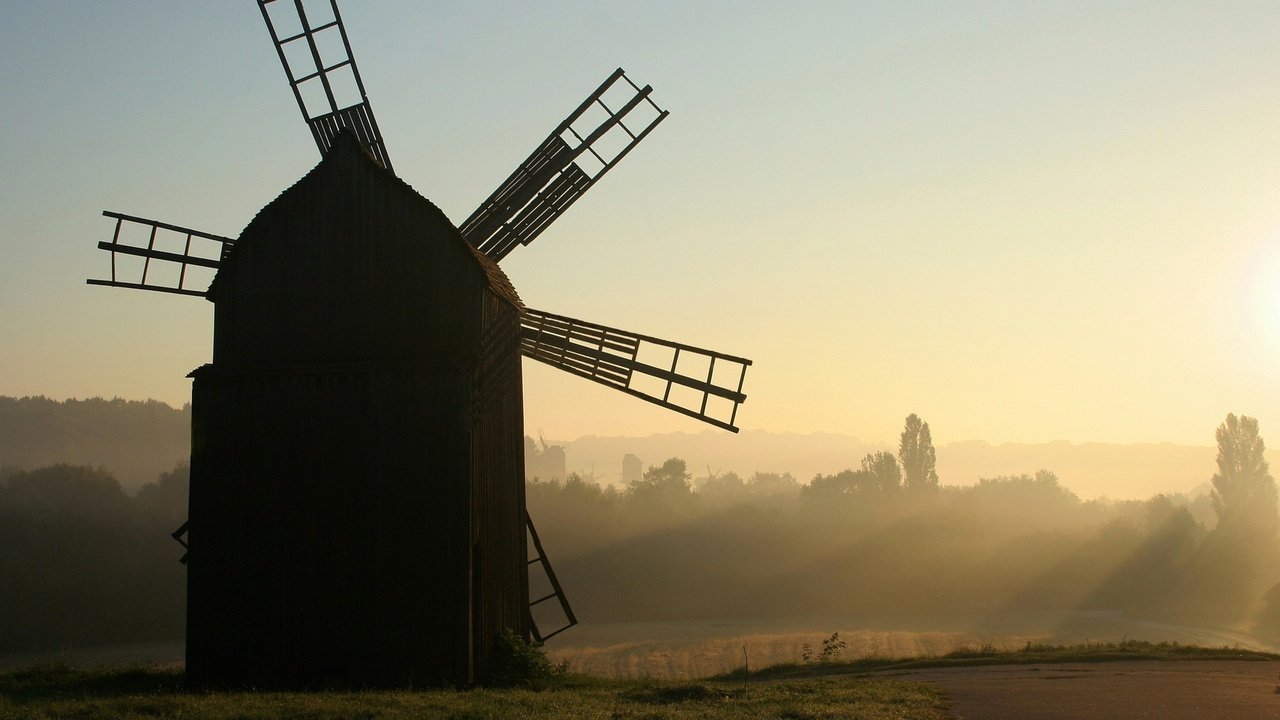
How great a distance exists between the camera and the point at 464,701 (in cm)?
1712

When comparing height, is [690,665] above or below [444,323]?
below

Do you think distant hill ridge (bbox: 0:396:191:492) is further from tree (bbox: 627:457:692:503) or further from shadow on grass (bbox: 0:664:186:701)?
shadow on grass (bbox: 0:664:186:701)

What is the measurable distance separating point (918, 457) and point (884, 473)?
4.23 m

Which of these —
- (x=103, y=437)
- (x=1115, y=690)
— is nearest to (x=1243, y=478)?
(x=1115, y=690)

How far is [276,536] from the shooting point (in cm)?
2073

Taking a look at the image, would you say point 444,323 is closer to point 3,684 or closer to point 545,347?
point 545,347

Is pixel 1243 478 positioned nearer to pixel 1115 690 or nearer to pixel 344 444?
pixel 1115 690

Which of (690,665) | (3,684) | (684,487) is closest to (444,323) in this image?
(3,684)

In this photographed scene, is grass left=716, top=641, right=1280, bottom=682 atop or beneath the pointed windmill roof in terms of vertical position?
beneath

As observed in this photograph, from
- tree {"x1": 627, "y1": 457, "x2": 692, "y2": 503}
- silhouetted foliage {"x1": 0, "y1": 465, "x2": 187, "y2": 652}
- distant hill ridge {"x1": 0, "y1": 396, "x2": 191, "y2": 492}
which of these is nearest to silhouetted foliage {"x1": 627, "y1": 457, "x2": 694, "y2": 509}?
tree {"x1": 627, "y1": 457, "x2": 692, "y2": 503}

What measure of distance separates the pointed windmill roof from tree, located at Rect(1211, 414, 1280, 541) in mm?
96034

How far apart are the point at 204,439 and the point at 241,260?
11.8 feet

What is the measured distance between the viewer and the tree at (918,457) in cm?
12394

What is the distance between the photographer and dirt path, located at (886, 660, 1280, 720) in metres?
18.1
